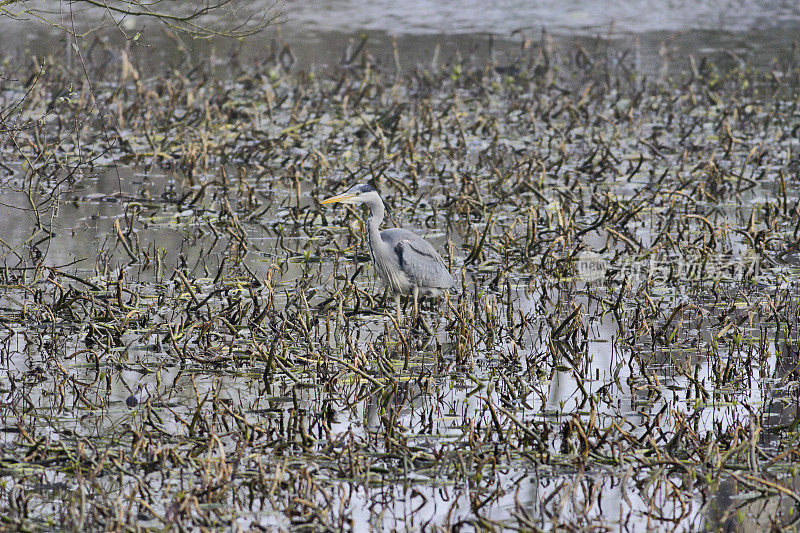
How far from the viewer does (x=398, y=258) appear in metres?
6.86

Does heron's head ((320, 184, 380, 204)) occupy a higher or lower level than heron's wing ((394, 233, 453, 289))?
higher

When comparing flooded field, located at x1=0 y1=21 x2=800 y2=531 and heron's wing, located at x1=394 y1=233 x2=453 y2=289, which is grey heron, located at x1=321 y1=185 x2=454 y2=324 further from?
flooded field, located at x1=0 y1=21 x2=800 y2=531

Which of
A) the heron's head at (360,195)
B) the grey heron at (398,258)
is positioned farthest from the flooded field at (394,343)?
the heron's head at (360,195)

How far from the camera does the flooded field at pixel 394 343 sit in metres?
4.26

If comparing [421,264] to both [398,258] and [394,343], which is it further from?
[394,343]

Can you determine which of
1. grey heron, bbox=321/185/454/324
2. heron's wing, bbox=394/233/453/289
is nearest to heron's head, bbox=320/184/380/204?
grey heron, bbox=321/185/454/324

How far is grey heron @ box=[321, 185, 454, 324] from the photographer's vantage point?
269 inches

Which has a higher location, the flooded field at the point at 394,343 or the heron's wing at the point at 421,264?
the heron's wing at the point at 421,264

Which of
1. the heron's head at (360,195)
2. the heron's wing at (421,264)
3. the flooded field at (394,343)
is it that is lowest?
the flooded field at (394,343)

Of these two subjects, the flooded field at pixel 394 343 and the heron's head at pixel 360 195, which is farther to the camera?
the heron's head at pixel 360 195

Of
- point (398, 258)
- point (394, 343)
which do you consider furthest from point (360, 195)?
point (394, 343)

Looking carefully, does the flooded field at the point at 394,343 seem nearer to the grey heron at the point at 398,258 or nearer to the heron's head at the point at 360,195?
the grey heron at the point at 398,258

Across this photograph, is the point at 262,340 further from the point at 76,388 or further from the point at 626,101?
the point at 626,101

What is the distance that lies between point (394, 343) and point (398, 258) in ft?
2.64
